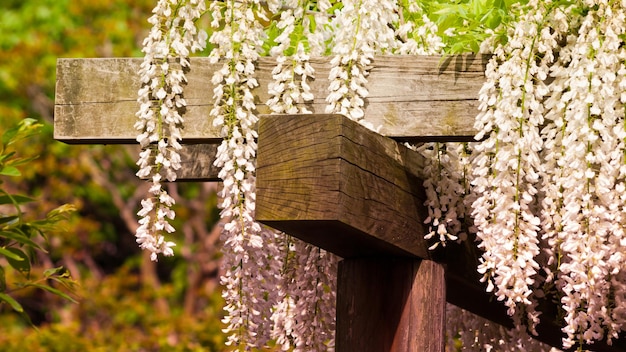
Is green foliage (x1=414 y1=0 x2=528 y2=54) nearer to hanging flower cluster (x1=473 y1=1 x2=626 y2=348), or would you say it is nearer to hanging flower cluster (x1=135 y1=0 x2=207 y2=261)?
hanging flower cluster (x1=473 y1=1 x2=626 y2=348)

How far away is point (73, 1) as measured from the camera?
907 centimetres

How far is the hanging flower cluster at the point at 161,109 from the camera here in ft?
8.41

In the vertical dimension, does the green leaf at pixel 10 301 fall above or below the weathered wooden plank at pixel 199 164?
below

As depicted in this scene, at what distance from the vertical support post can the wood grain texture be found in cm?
18

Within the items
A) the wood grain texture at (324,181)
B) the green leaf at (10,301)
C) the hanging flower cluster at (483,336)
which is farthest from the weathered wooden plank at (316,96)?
the hanging flower cluster at (483,336)

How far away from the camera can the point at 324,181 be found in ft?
7.06

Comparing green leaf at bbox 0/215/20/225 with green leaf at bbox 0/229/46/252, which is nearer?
green leaf at bbox 0/229/46/252

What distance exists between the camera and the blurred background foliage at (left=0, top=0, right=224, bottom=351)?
29.2 feet

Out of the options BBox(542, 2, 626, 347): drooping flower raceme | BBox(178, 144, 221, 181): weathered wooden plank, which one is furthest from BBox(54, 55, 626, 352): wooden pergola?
BBox(178, 144, 221, 181): weathered wooden plank

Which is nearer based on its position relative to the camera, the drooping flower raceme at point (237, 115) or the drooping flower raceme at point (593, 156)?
the drooping flower raceme at point (593, 156)

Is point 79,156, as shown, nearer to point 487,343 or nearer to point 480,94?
point 487,343

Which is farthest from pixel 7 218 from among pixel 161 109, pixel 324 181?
pixel 324 181

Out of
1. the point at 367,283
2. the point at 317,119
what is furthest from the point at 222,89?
the point at 367,283

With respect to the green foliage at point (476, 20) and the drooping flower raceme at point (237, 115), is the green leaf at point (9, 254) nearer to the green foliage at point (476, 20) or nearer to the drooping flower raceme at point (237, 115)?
the drooping flower raceme at point (237, 115)
